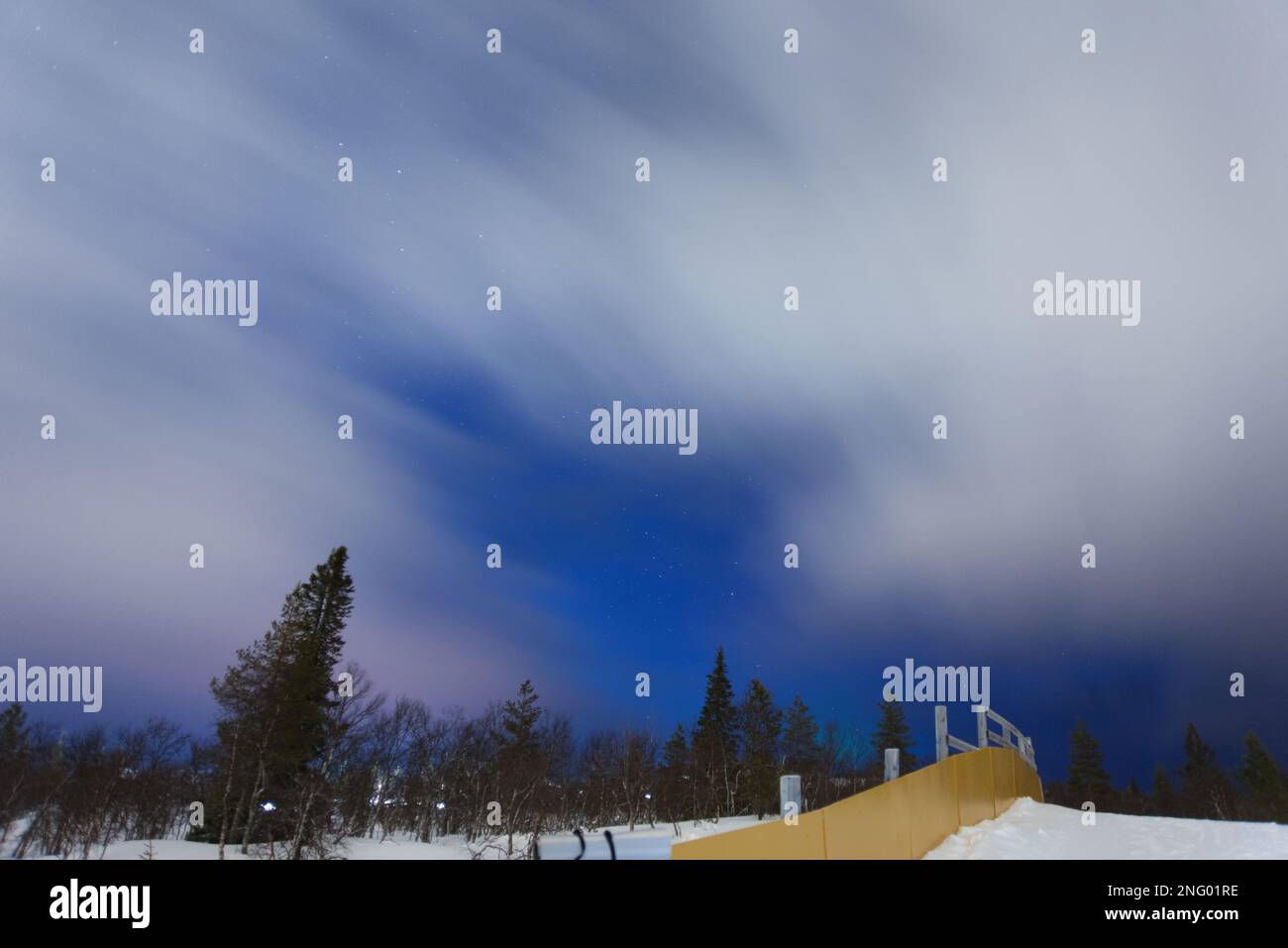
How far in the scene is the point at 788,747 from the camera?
104 metres

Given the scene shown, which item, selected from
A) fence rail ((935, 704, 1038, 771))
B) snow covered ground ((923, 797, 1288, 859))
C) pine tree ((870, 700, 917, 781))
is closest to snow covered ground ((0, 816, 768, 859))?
fence rail ((935, 704, 1038, 771))

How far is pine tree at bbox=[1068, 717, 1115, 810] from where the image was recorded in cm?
10556

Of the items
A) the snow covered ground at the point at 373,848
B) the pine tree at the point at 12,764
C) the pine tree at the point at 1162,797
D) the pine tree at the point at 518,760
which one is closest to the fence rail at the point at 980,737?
the snow covered ground at the point at 373,848

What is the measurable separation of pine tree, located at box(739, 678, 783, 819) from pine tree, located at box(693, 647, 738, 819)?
52.7 inches

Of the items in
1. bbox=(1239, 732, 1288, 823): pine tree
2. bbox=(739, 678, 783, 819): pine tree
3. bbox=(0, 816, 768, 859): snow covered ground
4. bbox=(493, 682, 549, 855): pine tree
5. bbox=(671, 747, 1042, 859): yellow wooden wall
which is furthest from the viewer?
bbox=(1239, 732, 1288, 823): pine tree

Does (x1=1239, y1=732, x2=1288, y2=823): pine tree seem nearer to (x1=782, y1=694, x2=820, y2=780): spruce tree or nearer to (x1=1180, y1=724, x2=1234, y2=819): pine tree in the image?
(x1=1180, y1=724, x2=1234, y2=819): pine tree

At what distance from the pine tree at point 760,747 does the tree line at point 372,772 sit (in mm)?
225

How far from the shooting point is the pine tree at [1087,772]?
346ft

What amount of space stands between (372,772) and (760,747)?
41.7 metres

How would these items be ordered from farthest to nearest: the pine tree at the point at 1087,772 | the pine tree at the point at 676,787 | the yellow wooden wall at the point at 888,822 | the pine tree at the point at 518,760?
the pine tree at the point at 1087,772, the pine tree at the point at 676,787, the pine tree at the point at 518,760, the yellow wooden wall at the point at 888,822

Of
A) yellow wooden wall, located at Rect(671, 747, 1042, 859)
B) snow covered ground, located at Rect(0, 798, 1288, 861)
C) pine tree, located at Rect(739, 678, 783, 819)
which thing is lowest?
pine tree, located at Rect(739, 678, 783, 819)

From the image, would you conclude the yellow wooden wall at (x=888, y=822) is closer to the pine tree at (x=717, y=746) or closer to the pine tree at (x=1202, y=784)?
the pine tree at (x=717, y=746)

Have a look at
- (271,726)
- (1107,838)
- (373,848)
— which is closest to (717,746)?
(373,848)
